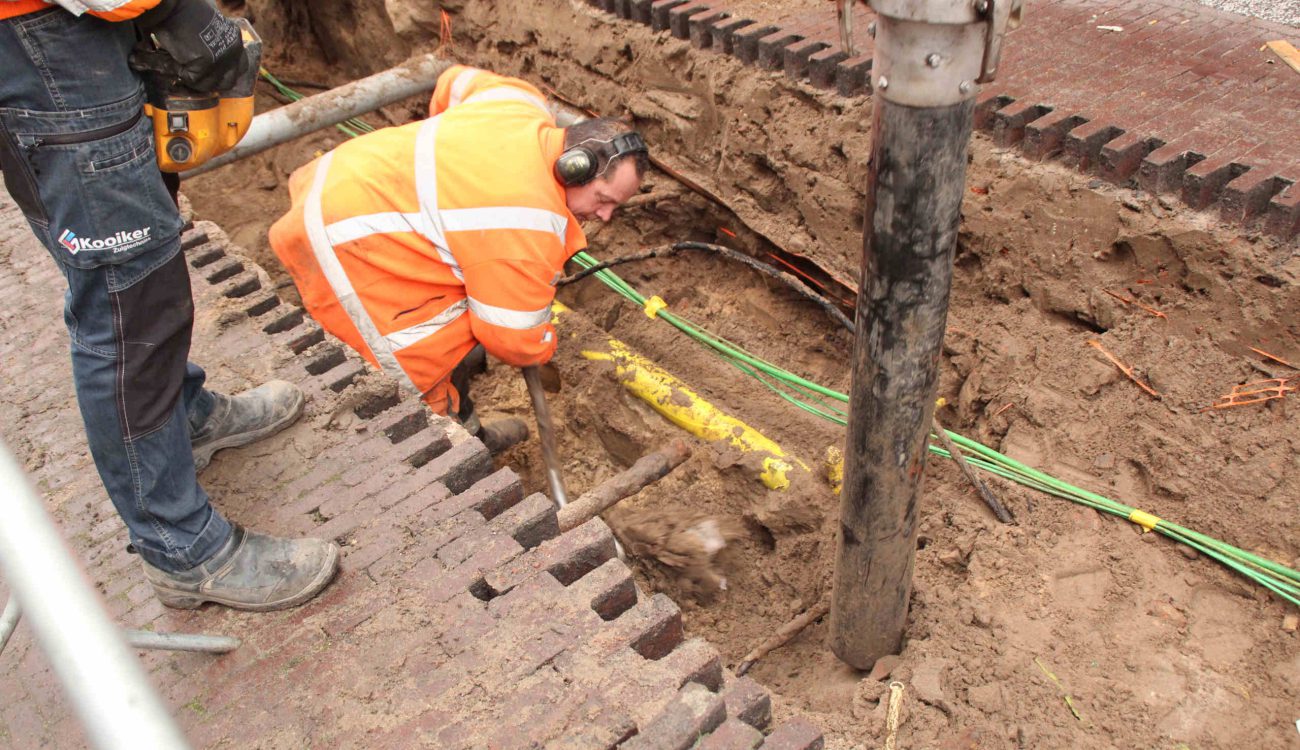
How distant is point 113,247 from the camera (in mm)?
2205

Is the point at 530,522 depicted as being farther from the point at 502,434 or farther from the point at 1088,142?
the point at 1088,142

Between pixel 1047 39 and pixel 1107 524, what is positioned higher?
pixel 1047 39

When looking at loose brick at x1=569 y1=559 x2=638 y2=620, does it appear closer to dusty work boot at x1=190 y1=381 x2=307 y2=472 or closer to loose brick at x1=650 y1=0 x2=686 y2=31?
dusty work boot at x1=190 y1=381 x2=307 y2=472

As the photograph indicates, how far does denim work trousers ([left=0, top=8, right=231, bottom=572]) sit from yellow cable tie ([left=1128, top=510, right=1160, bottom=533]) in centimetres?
291

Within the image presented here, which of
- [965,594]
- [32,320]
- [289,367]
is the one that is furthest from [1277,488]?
[32,320]

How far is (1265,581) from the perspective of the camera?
3084 mm

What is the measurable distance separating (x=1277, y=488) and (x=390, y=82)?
4.87 meters

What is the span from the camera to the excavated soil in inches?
119

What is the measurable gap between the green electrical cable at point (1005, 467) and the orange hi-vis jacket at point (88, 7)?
2.16 meters

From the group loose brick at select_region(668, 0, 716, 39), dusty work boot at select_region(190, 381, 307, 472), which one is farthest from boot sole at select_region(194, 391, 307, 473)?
loose brick at select_region(668, 0, 716, 39)

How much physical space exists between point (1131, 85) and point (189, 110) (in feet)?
12.2

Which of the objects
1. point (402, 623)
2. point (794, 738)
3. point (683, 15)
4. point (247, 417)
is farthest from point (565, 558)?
point (683, 15)

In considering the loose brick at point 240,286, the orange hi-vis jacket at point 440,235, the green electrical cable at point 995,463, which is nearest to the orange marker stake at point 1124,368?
the green electrical cable at point 995,463

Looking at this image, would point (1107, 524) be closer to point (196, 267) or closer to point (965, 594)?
point (965, 594)
